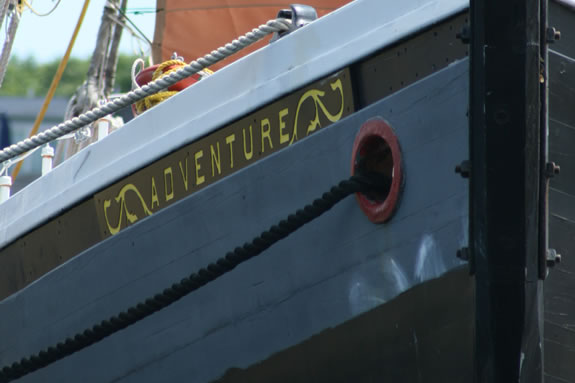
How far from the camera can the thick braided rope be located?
4.15m

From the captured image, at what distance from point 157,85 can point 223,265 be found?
1003 mm

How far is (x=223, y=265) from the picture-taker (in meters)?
3.75

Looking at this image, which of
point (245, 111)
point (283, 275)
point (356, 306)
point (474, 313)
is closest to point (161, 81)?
point (245, 111)

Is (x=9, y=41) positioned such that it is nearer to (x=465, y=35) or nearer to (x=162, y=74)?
(x=162, y=74)

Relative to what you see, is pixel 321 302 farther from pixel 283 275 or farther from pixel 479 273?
pixel 479 273

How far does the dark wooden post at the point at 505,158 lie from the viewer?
3.05 meters

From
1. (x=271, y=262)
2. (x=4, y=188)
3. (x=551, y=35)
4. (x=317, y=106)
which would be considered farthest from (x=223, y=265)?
(x=4, y=188)

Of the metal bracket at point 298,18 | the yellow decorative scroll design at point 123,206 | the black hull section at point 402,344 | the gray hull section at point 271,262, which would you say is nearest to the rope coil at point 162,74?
the yellow decorative scroll design at point 123,206

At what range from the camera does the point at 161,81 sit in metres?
4.42

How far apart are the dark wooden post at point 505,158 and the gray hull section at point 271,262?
19cm

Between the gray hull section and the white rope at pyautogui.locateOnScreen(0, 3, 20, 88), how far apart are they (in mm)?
2104

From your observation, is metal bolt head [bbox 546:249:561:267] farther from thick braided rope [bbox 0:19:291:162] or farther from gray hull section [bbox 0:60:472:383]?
thick braided rope [bbox 0:19:291:162]

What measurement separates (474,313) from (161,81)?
1.78 metres

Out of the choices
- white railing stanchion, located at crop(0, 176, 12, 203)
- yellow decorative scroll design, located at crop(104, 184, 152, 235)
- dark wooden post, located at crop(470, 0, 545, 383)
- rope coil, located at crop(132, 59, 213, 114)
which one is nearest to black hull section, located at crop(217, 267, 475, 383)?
dark wooden post, located at crop(470, 0, 545, 383)
